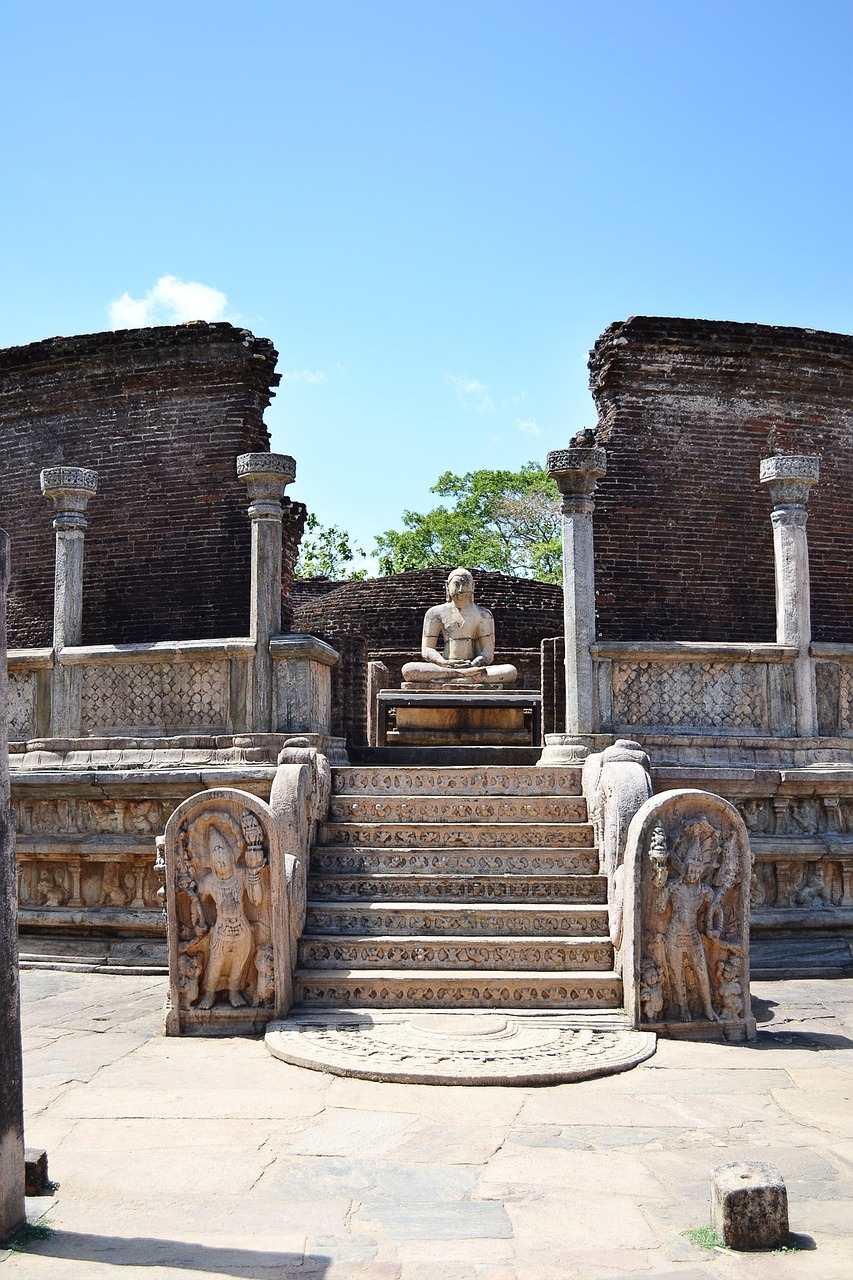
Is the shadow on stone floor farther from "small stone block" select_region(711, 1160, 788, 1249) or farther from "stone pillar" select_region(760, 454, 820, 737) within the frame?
"stone pillar" select_region(760, 454, 820, 737)

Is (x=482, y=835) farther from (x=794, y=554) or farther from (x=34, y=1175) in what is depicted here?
(x=34, y=1175)

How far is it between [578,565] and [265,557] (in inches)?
98.7

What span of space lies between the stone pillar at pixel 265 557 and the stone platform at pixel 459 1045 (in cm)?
317

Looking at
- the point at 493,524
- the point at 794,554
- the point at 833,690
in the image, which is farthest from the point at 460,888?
the point at 493,524

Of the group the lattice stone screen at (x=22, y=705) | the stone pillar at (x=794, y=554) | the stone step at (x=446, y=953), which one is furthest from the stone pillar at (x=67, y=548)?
the stone pillar at (x=794, y=554)

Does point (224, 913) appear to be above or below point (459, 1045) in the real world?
above

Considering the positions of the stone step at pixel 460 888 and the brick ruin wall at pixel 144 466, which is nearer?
the stone step at pixel 460 888

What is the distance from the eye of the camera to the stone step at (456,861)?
7.27 m

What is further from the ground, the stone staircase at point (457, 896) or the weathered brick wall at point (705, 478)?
the weathered brick wall at point (705, 478)

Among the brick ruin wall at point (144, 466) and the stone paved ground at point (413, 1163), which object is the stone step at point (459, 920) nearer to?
the stone paved ground at point (413, 1163)

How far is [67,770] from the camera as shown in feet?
29.9

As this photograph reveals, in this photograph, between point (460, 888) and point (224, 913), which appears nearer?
point (224, 913)

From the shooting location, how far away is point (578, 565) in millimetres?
9398

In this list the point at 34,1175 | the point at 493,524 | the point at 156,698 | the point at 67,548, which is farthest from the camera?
the point at 493,524
